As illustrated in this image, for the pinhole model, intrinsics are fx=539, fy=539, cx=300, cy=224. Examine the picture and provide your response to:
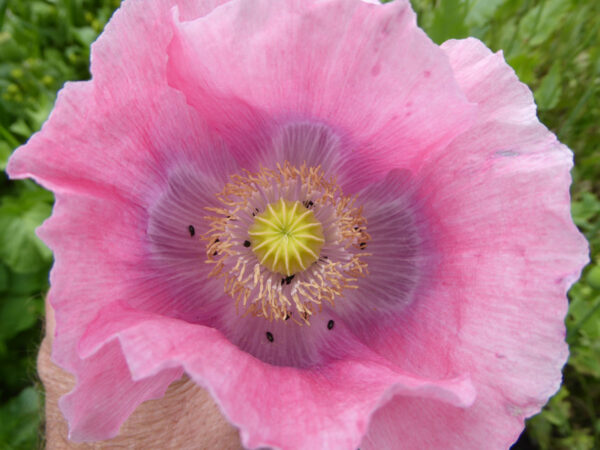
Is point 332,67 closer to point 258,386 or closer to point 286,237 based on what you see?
point 286,237

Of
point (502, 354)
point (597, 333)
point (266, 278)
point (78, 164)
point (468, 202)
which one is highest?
point (78, 164)

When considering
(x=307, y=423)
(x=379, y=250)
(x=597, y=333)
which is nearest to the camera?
(x=307, y=423)

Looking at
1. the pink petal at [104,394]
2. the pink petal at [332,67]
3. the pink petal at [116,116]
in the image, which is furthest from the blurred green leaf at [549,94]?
the pink petal at [104,394]

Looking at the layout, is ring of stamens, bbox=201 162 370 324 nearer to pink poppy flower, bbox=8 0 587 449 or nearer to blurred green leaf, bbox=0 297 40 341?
pink poppy flower, bbox=8 0 587 449

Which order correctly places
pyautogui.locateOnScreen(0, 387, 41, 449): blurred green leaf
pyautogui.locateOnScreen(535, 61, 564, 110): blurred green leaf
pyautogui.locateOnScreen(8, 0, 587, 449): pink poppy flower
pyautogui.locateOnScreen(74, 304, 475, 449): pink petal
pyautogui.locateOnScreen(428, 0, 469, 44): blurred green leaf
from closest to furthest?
pyautogui.locateOnScreen(74, 304, 475, 449): pink petal, pyautogui.locateOnScreen(8, 0, 587, 449): pink poppy flower, pyautogui.locateOnScreen(428, 0, 469, 44): blurred green leaf, pyautogui.locateOnScreen(0, 387, 41, 449): blurred green leaf, pyautogui.locateOnScreen(535, 61, 564, 110): blurred green leaf

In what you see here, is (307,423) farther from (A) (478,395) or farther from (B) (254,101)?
(B) (254,101)

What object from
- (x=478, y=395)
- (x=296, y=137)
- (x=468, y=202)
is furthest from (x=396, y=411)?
(x=296, y=137)

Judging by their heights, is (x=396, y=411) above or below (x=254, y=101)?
below

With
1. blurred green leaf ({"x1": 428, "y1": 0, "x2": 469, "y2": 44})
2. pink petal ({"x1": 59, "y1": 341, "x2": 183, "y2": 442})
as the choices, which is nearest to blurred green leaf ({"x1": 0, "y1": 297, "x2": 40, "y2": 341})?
pink petal ({"x1": 59, "y1": 341, "x2": 183, "y2": 442})

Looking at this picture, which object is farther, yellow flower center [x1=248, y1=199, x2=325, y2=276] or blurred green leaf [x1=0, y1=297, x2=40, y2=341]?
blurred green leaf [x1=0, y1=297, x2=40, y2=341]
